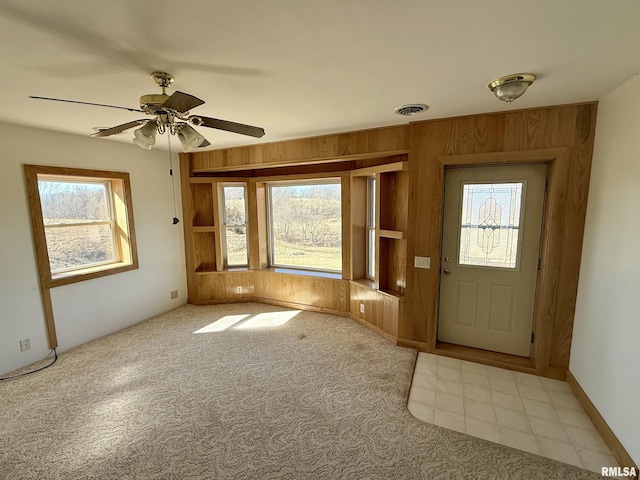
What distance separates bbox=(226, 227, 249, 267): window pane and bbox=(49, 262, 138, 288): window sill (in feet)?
4.31

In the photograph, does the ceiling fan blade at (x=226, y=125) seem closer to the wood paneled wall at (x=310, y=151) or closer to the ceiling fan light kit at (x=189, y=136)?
the ceiling fan light kit at (x=189, y=136)

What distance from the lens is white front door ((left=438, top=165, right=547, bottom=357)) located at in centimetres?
261

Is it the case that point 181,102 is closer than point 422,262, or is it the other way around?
point 181,102

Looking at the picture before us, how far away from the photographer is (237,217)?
452 centimetres

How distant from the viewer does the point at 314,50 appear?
145 centimetres

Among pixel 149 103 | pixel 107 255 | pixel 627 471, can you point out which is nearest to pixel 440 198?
pixel 627 471

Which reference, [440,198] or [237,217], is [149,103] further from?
[237,217]

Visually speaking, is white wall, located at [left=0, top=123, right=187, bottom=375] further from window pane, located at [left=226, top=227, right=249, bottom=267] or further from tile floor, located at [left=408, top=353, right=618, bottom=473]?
tile floor, located at [left=408, top=353, right=618, bottom=473]

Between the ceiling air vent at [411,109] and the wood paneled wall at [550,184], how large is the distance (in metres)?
0.37

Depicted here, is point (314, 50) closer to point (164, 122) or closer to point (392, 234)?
point (164, 122)

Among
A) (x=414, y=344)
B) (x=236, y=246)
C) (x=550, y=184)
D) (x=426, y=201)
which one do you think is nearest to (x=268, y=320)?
(x=236, y=246)

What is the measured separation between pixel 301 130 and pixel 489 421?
3095 millimetres

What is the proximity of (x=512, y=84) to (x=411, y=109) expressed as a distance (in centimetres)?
76

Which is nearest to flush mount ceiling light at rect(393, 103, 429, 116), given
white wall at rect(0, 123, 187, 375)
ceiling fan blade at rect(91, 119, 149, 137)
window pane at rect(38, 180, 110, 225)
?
ceiling fan blade at rect(91, 119, 149, 137)
